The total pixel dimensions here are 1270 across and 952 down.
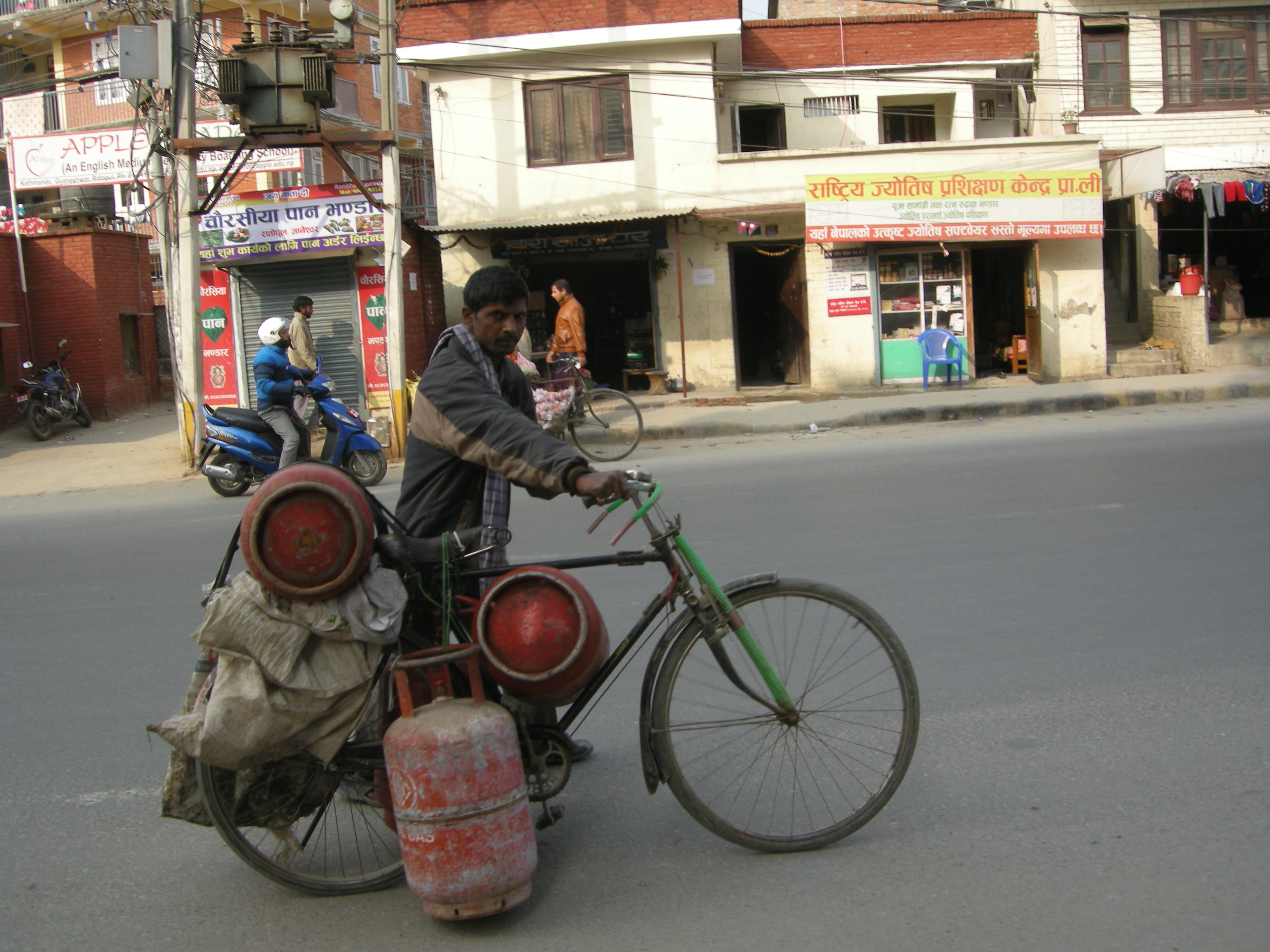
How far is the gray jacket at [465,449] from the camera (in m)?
2.91

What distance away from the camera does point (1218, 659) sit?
458 centimetres

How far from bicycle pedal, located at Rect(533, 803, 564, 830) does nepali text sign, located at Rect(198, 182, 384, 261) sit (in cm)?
1400

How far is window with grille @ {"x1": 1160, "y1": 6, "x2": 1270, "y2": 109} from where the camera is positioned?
20.1m

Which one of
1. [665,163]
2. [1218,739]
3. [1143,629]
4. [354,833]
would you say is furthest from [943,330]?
[354,833]

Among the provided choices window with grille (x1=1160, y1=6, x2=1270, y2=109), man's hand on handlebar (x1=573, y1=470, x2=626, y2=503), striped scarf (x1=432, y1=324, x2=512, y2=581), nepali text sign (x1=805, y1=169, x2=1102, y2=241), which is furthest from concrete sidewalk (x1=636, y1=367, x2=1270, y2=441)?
man's hand on handlebar (x1=573, y1=470, x2=626, y2=503)

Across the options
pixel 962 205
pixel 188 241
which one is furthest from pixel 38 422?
pixel 962 205

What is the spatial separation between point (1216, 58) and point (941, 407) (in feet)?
36.4

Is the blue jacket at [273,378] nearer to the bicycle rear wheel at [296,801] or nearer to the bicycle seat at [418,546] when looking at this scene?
the bicycle rear wheel at [296,801]

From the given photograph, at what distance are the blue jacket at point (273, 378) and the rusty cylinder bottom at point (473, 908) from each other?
865 centimetres

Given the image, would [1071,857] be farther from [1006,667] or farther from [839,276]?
[839,276]

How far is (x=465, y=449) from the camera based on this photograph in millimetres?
3043

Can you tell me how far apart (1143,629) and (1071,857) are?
7.53ft

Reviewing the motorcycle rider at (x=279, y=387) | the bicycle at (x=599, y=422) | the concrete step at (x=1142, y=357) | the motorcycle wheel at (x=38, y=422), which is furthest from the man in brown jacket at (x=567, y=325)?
the concrete step at (x=1142, y=357)

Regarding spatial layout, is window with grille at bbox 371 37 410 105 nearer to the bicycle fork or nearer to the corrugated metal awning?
the corrugated metal awning
